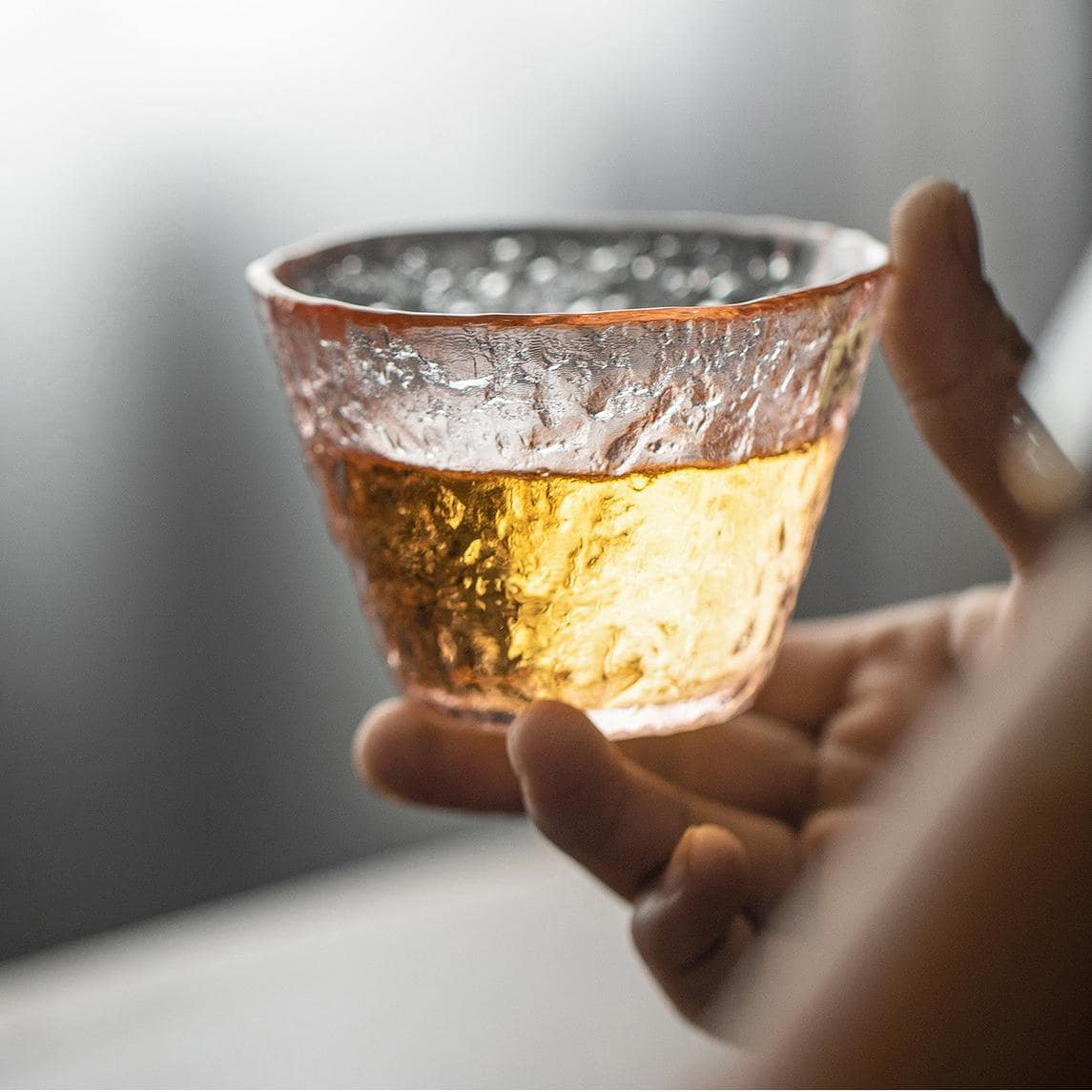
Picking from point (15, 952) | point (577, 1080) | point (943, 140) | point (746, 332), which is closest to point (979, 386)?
point (746, 332)

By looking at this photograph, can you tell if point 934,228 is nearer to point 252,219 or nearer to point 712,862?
point 712,862

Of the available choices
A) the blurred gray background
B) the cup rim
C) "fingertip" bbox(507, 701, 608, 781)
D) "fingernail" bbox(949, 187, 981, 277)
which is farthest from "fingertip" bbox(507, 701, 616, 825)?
the blurred gray background

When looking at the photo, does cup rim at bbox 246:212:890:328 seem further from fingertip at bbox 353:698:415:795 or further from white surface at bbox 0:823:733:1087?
white surface at bbox 0:823:733:1087

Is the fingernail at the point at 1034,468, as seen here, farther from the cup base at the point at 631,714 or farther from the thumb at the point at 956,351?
the cup base at the point at 631,714

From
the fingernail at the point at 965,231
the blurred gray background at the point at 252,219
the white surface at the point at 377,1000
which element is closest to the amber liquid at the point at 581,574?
the fingernail at the point at 965,231

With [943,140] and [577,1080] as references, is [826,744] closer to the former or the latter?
[577,1080]

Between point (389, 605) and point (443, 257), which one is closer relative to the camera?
point (389, 605)
